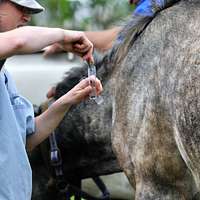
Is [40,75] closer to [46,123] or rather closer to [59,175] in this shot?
[59,175]

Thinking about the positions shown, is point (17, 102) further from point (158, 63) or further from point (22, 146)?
point (158, 63)

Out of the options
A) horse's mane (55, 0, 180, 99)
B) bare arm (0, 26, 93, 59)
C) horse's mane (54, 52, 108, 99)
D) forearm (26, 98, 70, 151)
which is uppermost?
bare arm (0, 26, 93, 59)

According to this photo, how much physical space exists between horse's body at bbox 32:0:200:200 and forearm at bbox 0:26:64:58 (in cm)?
47

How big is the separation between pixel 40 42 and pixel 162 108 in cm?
56

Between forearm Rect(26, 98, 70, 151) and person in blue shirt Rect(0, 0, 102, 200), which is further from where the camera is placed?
forearm Rect(26, 98, 70, 151)

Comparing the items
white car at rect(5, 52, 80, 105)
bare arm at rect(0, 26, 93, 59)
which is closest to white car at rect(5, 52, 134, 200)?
white car at rect(5, 52, 80, 105)

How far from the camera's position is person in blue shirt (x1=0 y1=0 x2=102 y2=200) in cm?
303

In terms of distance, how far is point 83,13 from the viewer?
12.6 metres

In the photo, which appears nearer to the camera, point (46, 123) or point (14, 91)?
point (14, 91)

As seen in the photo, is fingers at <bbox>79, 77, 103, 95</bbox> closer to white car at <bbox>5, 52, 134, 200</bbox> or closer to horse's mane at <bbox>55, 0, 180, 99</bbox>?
horse's mane at <bbox>55, 0, 180, 99</bbox>

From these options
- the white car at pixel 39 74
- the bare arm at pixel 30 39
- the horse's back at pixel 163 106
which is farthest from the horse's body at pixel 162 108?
the white car at pixel 39 74

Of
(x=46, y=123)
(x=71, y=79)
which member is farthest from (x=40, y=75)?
(x=46, y=123)

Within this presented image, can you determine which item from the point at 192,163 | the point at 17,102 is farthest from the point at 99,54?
the point at 192,163

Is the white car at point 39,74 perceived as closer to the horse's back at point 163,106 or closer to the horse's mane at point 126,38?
the horse's mane at point 126,38
